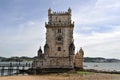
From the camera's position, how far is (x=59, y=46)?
80.2 m

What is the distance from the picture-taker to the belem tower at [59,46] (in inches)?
3132

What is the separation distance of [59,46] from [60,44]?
2.03 feet

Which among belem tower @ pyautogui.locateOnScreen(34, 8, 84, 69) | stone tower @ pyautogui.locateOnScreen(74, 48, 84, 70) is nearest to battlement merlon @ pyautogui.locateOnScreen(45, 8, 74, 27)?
belem tower @ pyautogui.locateOnScreen(34, 8, 84, 69)

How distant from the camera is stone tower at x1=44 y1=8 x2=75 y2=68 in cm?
7956

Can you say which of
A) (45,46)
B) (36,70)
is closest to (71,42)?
(45,46)

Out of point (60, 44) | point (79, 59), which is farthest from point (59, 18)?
point (79, 59)

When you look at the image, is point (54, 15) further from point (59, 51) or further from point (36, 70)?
point (36, 70)

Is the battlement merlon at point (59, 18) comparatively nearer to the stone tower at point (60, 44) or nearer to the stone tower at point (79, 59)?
the stone tower at point (60, 44)

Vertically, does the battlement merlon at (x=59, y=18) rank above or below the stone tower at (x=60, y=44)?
above

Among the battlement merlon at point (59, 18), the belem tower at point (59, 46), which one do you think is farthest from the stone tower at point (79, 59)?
the battlement merlon at point (59, 18)

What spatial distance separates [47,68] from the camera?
80000mm

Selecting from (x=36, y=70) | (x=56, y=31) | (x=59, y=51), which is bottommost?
(x=36, y=70)

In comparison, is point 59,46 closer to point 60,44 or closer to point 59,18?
point 60,44

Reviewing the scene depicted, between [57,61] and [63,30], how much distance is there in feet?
28.7
